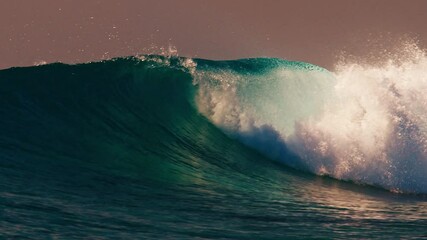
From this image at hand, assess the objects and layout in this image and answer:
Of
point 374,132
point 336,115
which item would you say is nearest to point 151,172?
point 374,132

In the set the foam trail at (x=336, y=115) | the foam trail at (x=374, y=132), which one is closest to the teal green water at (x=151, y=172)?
the foam trail at (x=336, y=115)

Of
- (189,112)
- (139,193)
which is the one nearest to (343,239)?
(139,193)

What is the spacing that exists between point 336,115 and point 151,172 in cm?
352

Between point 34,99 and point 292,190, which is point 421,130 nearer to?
point 292,190

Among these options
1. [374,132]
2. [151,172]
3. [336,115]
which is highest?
[336,115]

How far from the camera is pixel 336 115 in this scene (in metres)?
11.0

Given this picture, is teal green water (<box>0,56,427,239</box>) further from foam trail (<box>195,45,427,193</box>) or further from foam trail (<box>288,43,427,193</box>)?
foam trail (<box>288,43,427,193</box>)

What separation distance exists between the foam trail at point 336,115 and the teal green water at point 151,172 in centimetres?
14

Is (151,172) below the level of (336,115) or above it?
below

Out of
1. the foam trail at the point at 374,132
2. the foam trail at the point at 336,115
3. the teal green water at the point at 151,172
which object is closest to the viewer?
the teal green water at the point at 151,172

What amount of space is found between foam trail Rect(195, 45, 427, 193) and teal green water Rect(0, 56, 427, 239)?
0.14 m

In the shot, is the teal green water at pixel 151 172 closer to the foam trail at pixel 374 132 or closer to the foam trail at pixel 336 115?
the foam trail at pixel 336 115

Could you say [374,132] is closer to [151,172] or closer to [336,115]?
[336,115]

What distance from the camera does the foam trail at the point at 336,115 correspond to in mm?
9797
